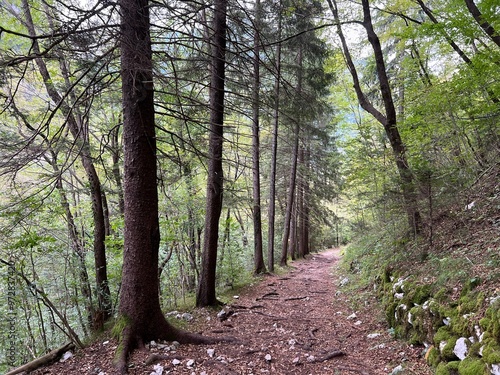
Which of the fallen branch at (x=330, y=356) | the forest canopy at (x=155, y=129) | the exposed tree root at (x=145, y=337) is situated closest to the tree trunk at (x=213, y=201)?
the forest canopy at (x=155, y=129)

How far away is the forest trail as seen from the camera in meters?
3.46

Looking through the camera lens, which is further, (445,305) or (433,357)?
(445,305)

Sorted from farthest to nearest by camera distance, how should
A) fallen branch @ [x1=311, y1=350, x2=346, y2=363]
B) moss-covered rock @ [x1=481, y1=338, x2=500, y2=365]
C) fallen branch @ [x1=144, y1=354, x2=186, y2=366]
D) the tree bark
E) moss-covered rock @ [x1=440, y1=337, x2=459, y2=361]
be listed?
the tree bark < fallen branch @ [x1=311, y1=350, x2=346, y2=363] < fallen branch @ [x1=144, y1=354, x2=186, y2=366] < moss-covered rock @ [x1=440, y1=337, x2=459, y2=361] < moss-covered rock @ [x1=481, y1=338, x2=500, y2=365]

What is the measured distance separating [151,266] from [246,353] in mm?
1811

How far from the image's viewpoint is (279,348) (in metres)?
4.34

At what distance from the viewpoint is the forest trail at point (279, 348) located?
3.46 meters

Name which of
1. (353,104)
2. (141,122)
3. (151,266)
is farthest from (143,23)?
(353,104)

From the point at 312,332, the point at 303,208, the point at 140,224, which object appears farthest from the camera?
the point at 303,208

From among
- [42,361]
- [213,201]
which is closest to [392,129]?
[213,201]

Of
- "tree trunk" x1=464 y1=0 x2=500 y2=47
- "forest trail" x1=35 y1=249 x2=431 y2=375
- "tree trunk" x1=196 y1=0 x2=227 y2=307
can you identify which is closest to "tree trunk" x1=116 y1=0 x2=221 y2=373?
"forest trail" x1=35 y1=249 x2=431 y2=375

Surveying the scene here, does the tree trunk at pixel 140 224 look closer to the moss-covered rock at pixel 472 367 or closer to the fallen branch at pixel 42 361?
the fallen branch at pixel 42 361

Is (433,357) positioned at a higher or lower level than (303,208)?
lower

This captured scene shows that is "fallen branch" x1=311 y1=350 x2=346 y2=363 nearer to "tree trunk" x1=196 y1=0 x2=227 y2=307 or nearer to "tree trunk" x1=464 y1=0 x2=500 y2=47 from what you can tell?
"tree trunk" x1=196 y1=0 x2=227 y2=307

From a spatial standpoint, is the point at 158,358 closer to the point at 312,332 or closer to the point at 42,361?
the point at 42,361
